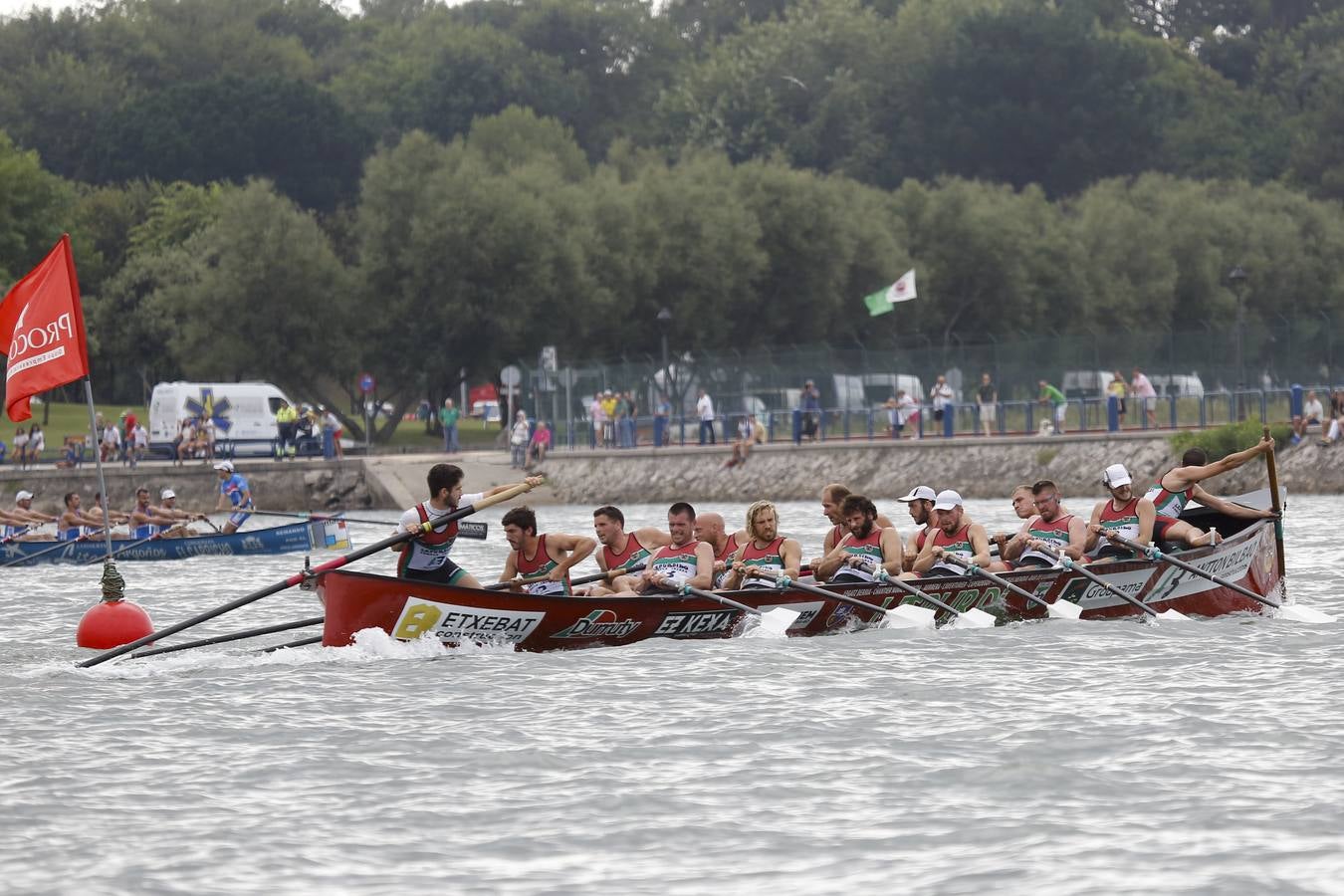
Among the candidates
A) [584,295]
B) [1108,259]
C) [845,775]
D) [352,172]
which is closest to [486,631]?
[845,775]

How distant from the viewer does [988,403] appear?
5347cm

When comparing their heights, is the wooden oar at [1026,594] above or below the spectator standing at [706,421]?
below

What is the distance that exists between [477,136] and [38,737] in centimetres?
8183

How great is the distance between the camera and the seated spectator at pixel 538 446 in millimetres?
59625

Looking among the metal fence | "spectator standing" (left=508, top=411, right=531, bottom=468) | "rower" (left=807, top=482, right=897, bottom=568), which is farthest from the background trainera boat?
"spectator standing" (left=508, top=411, right=531, bottom=468)

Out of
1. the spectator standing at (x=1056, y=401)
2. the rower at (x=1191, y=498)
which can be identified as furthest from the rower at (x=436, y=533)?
the spectator standing at (x=1056, y=401)

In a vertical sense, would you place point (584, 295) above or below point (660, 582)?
above

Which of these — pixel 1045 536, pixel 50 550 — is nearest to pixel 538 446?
pixel 50 550

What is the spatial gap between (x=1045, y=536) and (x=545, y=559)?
572cm

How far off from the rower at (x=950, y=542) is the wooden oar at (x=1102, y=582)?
68cm

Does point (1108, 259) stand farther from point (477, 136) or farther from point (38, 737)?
point (38, 737)

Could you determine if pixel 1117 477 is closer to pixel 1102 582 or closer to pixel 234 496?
pixel 1102 582

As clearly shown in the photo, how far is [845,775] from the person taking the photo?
14.5 meters

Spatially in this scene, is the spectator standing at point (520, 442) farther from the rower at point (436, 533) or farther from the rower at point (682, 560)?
the rower at point (436, 533)
